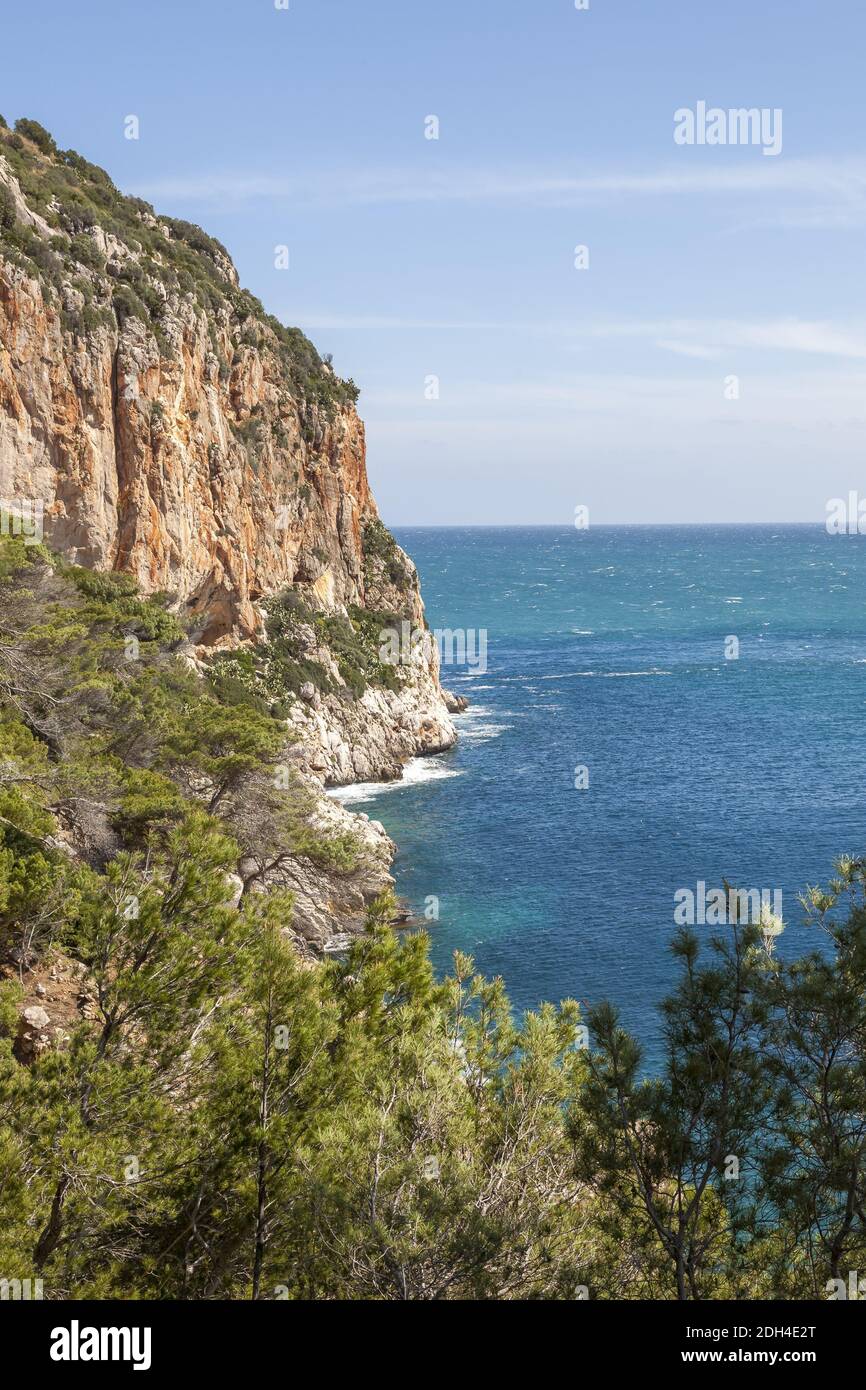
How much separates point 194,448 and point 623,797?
2323cm

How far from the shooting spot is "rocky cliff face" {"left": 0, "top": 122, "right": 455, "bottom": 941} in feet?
118

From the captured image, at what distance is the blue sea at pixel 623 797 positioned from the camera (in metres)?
31.6

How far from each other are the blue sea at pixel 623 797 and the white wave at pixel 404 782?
198mm

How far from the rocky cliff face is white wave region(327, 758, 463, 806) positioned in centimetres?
79

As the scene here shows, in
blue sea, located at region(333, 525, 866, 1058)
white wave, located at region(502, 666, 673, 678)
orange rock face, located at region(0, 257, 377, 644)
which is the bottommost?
blue sea, located at region(333, 525, 866, 1058)

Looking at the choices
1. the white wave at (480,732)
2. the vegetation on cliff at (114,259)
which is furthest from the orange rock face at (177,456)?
the white wave at (480,732)

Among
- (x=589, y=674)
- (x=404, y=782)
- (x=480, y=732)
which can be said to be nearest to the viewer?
(x=404, y=782)

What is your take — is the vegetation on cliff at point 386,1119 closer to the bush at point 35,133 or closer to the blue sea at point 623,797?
the blue sea at point 623,797

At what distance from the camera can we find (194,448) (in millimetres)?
43656

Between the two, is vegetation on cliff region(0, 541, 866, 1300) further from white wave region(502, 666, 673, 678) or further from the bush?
white wave region(502, 666, 673, 678)

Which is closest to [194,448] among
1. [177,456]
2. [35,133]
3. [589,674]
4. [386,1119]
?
[177,456]

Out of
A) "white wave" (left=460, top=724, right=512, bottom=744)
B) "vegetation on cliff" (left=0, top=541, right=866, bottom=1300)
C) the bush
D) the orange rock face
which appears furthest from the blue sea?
the bush

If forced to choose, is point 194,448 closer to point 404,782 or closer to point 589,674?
point 404,782
